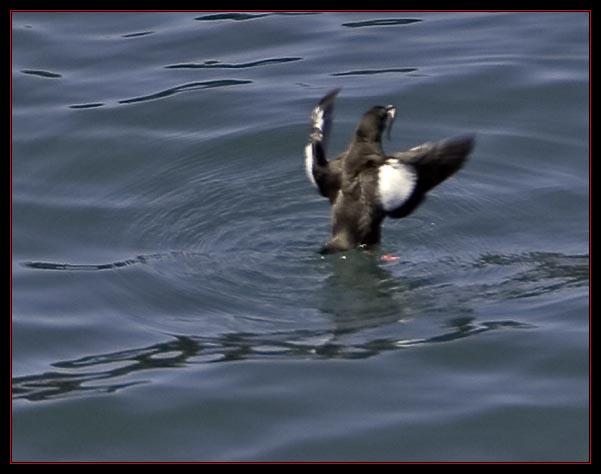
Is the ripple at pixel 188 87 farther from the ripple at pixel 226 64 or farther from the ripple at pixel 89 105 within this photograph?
the ripple at pixel 226 64

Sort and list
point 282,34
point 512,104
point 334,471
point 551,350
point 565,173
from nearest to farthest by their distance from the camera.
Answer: point 334,471 → point 551,350 → point 565,173 → point 512,104 → point 282,34

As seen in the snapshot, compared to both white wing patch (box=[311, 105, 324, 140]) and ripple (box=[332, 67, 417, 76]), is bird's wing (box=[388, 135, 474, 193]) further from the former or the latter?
ripple (box=[332, 67, 417, 76])

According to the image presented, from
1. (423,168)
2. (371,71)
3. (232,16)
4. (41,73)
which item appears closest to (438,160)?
(423,168)

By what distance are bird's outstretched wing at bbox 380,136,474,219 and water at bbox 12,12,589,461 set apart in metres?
0.38

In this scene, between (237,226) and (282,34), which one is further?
(282,34)

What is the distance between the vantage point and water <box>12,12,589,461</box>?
8078 mm

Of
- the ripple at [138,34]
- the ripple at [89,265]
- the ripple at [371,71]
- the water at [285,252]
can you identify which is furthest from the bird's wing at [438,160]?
the ripple at [138,34]

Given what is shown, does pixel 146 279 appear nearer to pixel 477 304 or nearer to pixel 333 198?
pixel 333 198

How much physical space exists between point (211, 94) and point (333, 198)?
3.08 metres

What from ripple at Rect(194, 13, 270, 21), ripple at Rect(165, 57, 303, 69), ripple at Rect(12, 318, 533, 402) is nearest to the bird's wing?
ripple at Rect(12, 318, 533, 402)

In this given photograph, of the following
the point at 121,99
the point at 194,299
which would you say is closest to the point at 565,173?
the point at 194,299

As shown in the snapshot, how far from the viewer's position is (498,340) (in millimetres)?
8820

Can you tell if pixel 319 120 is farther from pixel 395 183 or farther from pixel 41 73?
pixel 41 73

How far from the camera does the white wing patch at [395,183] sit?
1000cm
